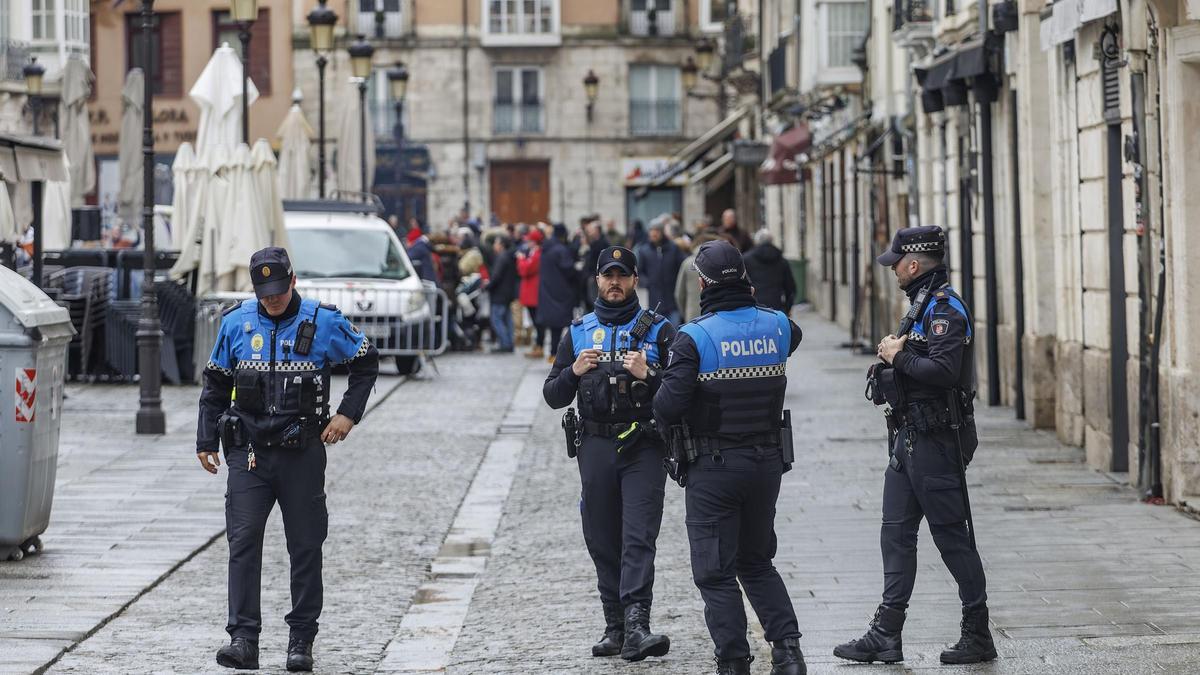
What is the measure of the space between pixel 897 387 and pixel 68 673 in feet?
11.2

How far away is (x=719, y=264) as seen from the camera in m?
7.75

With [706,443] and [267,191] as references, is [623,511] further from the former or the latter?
[267,191]

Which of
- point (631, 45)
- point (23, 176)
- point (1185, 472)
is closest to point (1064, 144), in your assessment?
point (1185, 472)

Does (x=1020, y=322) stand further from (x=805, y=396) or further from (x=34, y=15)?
(x=34, y=15)

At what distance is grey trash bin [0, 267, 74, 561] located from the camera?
10453 millimetres

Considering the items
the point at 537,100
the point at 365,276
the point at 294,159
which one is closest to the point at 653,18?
the point at 537,100

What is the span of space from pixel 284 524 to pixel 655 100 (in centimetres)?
4975

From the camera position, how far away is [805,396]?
68.0ft

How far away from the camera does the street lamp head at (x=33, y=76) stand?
34.9 metres

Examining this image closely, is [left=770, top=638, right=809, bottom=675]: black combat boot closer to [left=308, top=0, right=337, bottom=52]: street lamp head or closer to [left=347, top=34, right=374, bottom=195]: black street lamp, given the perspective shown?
[left=308, top=0, right=337, bottom=52]: street lamp head

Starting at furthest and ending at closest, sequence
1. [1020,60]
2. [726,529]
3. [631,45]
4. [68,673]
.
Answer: [631,45]
[1020,60]
[68,673]
[726,529]

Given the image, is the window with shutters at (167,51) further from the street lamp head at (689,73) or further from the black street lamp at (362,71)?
the black street lamp at (362,71)

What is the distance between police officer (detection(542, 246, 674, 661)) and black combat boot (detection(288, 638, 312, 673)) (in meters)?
1.16

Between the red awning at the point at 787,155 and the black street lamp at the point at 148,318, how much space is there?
18913 millimetres
